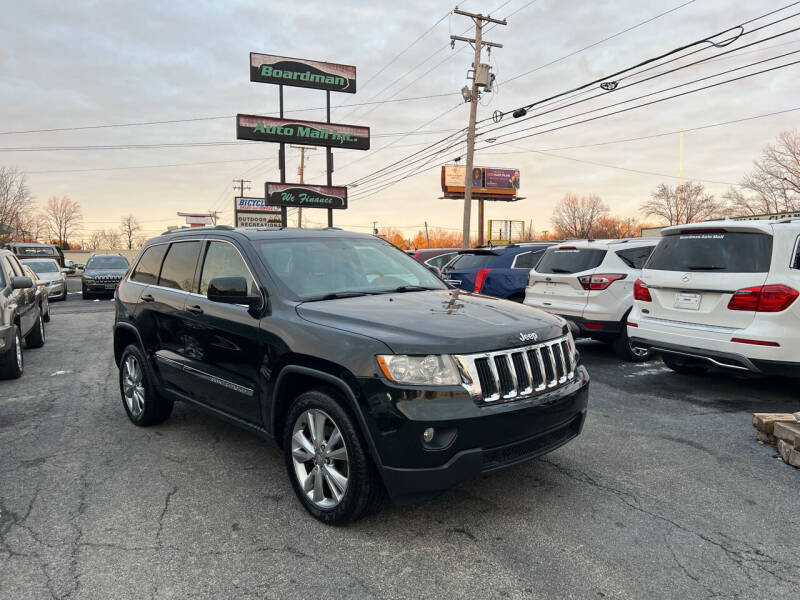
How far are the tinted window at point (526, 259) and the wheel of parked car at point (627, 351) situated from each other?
2887mm

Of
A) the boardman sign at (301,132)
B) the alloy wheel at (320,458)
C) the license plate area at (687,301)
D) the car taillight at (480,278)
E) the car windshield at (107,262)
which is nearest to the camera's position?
the alloy wheel at (320,458)

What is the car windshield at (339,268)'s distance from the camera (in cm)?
397

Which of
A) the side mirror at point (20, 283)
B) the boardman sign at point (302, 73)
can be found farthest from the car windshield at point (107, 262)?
the side mirror at point (20, 283)

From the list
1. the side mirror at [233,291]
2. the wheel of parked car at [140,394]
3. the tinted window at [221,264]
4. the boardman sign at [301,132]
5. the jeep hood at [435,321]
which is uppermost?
the boardman sign at [301,132]

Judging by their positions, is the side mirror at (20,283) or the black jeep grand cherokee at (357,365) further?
the side mirror at (20,283)

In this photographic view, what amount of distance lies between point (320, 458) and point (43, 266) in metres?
19.6

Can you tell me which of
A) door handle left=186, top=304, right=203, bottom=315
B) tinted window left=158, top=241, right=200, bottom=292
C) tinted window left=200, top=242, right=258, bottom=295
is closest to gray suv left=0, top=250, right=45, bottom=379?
tinted window left=158, top=241, right=200, bottom=292

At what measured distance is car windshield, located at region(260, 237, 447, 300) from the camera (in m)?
3.97

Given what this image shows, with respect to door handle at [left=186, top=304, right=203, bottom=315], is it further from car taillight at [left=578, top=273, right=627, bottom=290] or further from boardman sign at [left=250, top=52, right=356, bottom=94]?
boardman sign at [left=250, top=52, right=356, bottom=94]

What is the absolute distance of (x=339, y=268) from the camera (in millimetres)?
4270

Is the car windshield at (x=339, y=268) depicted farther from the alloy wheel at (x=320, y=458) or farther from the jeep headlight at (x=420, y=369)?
the jeep headlight at (x=420, y=369)

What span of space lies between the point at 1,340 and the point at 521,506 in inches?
254

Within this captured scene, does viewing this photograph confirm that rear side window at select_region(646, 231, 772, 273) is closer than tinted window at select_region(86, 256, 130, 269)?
Yes

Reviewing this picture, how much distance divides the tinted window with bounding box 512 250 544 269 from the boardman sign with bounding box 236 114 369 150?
2235 cm
